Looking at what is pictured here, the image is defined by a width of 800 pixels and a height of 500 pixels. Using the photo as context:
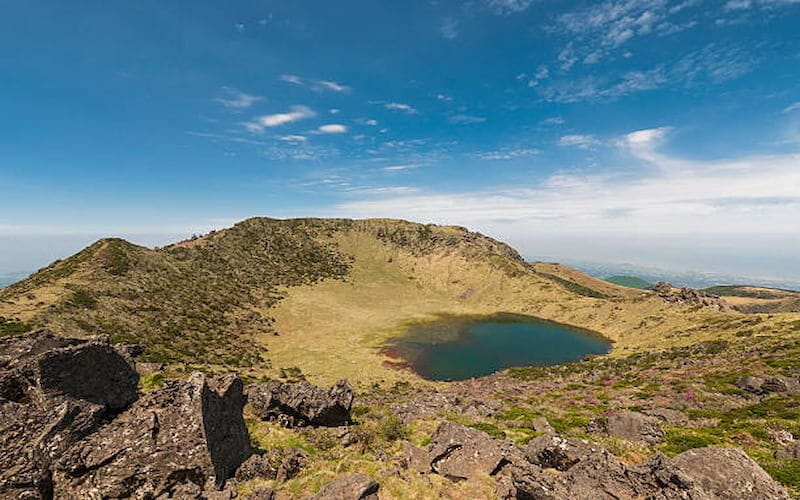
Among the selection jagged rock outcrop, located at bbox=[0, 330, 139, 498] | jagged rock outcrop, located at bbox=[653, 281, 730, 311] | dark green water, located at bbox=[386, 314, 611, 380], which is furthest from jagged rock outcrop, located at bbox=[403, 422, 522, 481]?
jagged rock outcrop, located at bbox=[653, 281, 730, 311]

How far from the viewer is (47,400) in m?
13.2

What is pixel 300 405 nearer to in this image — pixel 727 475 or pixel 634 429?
pixel 727 475

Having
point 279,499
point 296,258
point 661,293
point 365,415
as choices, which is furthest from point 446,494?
point 296,258

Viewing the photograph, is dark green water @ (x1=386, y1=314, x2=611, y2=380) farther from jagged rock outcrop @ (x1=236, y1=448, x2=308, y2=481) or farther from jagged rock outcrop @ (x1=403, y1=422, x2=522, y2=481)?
jagged rock outcrop @ (x1=236, y1=448, x2=308, y2=481)

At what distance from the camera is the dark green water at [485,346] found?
243ft

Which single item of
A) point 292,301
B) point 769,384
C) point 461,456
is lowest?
point 292,301

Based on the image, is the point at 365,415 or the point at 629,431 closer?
the point at 629,431

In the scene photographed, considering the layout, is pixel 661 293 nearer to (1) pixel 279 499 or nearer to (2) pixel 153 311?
(1) pixel 279 499

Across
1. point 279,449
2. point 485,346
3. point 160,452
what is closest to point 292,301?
point 485,346

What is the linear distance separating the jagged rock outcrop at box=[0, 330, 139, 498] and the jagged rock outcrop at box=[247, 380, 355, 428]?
929cm

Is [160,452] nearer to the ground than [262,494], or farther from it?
farther from it

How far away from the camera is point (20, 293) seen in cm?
6781

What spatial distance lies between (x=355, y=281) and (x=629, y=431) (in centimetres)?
14130

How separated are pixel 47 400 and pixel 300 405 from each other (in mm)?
13748
